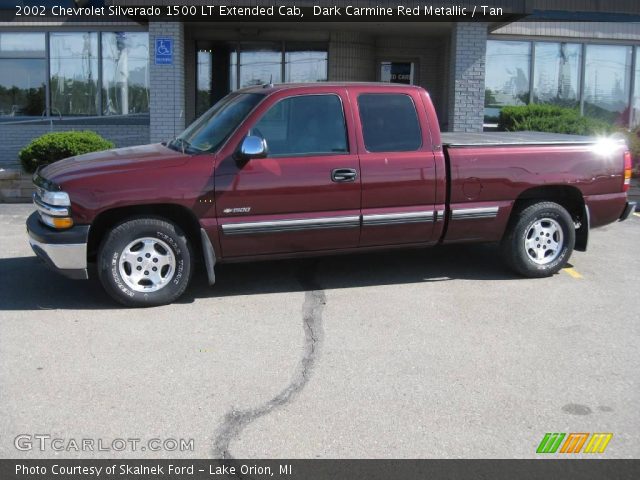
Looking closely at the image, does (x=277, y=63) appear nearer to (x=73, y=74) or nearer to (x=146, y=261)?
(x=73, y=74)

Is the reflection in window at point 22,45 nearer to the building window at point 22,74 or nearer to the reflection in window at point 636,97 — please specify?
the building window at point 22,74

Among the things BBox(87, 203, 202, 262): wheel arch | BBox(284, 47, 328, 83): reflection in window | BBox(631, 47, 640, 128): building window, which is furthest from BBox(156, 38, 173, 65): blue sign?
BBox(631, 47, 640, 128): building window

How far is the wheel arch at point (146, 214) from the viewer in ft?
20.3

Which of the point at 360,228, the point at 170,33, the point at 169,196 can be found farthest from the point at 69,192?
the point at 170,33

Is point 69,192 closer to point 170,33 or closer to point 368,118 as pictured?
point 368,118

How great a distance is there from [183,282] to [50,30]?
11572 mm

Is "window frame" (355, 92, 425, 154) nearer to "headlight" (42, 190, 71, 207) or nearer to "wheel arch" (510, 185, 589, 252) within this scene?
"wheel arch" (510, 185, 589, 252)

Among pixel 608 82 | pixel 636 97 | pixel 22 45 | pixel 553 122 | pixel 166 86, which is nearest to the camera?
pixel 553 122

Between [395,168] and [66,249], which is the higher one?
[395,168]

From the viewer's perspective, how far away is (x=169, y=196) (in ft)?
20.0

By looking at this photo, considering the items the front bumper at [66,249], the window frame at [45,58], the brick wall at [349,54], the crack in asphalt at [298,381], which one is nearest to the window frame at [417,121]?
the crack in asphalt at [298,381]

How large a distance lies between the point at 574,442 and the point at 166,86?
1112 cm

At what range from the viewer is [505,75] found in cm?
1664

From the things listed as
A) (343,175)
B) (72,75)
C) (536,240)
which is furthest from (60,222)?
(72,75)
